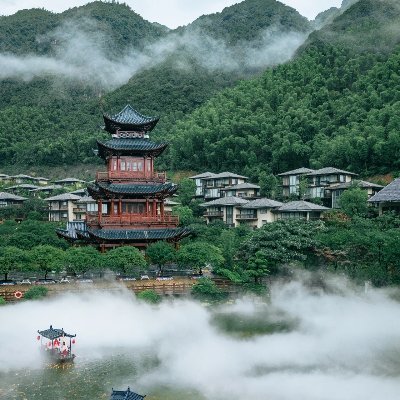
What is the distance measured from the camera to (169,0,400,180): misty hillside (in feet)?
220

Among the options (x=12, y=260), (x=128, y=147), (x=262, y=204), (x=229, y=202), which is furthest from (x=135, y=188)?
(x=229, y=202)

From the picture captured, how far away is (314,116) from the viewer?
83000 mm

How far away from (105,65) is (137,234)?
139 meters

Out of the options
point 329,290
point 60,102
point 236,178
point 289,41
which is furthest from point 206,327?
point 289,41

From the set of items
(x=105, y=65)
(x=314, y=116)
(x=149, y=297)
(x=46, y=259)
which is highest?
(x=105, y=65)

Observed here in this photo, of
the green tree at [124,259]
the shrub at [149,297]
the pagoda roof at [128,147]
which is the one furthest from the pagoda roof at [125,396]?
the pagoda roof at [128,147]

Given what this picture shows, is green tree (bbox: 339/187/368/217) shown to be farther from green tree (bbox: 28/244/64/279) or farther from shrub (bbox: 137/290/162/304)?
green tree (bbox: 28/244/64/279)

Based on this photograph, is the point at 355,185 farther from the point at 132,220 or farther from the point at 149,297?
the point at 149,297

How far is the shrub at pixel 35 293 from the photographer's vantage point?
32.8 meters

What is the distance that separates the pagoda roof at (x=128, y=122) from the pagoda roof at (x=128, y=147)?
1.07 m

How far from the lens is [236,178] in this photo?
234 ft

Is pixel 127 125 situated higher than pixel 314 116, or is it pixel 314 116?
pixel 314 116

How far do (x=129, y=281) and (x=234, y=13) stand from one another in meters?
163

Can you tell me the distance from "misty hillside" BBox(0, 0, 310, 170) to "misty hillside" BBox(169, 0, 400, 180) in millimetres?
16735
